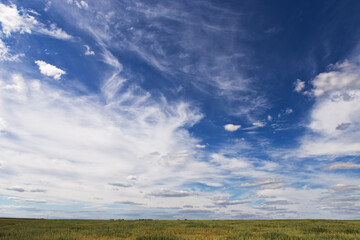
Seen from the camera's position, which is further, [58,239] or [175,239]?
[58,239]

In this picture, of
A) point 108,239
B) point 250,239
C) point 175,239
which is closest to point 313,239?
point 250,239

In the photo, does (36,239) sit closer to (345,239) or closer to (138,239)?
(138,239)

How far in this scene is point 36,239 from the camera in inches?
651

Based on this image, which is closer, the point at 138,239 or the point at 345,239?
the point at 345,239

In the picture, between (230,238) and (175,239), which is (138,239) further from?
(230,238)

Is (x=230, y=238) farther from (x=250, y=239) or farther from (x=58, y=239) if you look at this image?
(x=58, y=239)

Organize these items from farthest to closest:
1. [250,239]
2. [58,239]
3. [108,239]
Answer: [108,239]
[58,239]
[250,239]

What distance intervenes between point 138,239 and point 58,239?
5.54 meters

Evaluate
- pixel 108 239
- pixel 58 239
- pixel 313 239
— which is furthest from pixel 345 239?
pixel 58 239

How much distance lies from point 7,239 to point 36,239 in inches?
71.1

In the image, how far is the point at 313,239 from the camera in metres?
14.7

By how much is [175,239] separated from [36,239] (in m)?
10.4

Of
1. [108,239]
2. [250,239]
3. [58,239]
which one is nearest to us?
[250,239]

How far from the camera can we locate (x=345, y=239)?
48.4 ft
